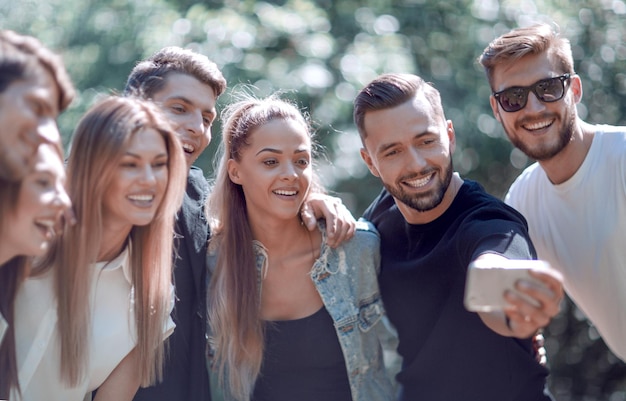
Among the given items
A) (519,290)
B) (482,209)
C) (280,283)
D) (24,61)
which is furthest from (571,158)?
(24,61)

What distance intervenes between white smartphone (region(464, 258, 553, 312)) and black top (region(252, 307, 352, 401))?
101cm

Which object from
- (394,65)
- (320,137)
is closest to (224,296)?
(320,137)

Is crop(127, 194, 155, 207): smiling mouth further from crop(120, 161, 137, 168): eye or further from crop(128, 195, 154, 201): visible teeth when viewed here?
crop(120, 161, 137, 168): eye

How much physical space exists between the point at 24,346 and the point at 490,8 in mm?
3895

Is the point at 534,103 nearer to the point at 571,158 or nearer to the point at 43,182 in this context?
the point at 571,158

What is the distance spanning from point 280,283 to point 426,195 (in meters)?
0.68

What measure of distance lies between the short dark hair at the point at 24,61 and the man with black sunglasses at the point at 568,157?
6.13 ft

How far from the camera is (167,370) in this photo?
10.3ft

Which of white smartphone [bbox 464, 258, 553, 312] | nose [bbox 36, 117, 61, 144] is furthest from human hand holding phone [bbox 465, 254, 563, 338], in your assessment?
nose [bbox 36, 117, 61, 144]

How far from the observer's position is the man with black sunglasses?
3459mm

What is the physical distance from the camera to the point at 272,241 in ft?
11.3

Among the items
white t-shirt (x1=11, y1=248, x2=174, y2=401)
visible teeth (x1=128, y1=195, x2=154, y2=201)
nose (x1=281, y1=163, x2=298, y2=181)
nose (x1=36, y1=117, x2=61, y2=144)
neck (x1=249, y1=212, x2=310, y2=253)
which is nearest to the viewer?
nose (x1=36, y1=117, x2=61, y2=144)

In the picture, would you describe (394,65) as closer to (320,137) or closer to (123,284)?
(320,137)

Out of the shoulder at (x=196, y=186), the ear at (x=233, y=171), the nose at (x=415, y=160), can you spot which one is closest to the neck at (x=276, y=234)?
the ear at (x=233, y=171)
